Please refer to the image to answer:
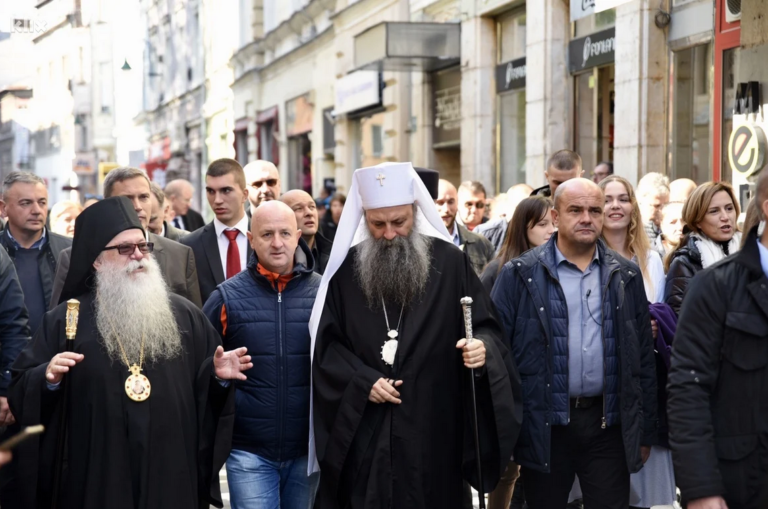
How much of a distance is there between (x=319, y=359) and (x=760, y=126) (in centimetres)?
684

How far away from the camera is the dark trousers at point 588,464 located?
5.45 metres

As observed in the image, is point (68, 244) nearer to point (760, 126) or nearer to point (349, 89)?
point (760, 126)

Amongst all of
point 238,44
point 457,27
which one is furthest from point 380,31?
point 238,44

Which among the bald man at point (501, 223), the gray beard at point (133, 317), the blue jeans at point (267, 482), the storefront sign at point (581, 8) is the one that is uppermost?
the storefront sign at point (581, 8)

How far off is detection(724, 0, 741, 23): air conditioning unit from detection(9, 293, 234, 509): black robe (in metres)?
7.96

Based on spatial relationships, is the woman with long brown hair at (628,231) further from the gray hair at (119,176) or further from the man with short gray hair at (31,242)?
the man with short gray hair at (31,242)

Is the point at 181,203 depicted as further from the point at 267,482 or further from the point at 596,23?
the point at 267,482

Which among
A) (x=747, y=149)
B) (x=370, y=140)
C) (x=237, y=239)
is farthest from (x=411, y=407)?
(x=370, y=140)

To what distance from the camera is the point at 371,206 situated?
213 inches

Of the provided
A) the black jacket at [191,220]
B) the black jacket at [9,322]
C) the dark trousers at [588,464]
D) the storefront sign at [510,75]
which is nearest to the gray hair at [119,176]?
the black jacket at [9,322]

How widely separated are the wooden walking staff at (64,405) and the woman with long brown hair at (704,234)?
10.2ft

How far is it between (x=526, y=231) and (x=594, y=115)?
8.64 m

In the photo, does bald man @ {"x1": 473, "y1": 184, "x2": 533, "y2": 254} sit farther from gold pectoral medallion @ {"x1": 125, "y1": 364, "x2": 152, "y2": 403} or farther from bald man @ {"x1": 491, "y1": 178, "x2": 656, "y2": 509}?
gold pectoral medallion @ {"x1": 125, "y1": 364, "x2": 152, "y2": 403}

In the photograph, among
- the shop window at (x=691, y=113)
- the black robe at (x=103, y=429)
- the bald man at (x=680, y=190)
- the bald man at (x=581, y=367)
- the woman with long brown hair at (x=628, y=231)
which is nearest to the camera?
the black robe at (x=103, y=429)
